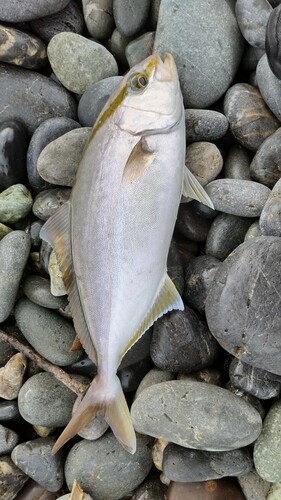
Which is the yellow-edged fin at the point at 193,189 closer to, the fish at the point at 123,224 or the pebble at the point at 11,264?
the fish at the point at 123,224

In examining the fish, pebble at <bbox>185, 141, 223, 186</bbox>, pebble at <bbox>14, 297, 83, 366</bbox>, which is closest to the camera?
the fish

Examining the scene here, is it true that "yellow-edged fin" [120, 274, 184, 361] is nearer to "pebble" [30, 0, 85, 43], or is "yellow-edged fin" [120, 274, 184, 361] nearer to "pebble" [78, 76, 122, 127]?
"pebble" [78, 76, 122, 127]

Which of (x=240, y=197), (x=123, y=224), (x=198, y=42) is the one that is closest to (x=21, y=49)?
(x=198, y=42)

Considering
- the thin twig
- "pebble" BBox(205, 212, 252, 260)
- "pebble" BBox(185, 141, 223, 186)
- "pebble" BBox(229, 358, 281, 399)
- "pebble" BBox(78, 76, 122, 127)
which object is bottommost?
"pebble" BBox(229, 358, 281, 399)

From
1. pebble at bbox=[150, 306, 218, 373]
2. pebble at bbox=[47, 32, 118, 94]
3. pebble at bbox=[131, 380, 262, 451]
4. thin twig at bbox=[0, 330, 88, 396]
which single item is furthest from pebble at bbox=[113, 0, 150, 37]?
pebble at bbox=[131, 380, 262, 451]

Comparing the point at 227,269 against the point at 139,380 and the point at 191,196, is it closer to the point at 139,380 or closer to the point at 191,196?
the point at 191,196

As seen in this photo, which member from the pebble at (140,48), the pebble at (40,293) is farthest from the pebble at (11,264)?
the pebble at (140,48)
